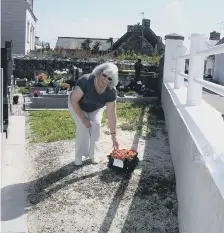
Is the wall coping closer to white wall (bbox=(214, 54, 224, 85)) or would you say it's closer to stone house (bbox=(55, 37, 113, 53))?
white wall (bbox=(214, 54, 224, 85))

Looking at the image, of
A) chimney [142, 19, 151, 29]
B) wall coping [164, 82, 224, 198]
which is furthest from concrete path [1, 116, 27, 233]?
chimney [142, 19, 151, 29]

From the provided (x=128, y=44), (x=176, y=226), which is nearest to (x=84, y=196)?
(x=176, y=226)

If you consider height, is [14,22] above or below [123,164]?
→ above

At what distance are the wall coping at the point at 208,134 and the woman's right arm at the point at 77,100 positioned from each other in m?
1.17

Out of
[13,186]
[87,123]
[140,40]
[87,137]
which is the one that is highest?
[140,40]

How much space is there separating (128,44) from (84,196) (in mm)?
36182

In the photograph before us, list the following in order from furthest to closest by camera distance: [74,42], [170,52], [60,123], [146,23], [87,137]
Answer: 1. [74,42]
2. [146,23]
3. [170,52]
4. [60,123]
5. [87,137]

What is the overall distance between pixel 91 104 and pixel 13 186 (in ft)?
4.43

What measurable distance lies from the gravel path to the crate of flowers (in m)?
0.09

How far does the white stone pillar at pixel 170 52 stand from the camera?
7520 mm

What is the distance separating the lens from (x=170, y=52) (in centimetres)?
771

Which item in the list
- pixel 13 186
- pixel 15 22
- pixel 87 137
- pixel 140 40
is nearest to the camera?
pixel 13 186

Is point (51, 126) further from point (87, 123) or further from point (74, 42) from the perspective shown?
point (74, 42)

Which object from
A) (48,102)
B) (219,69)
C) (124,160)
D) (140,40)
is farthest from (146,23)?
(124,160)
